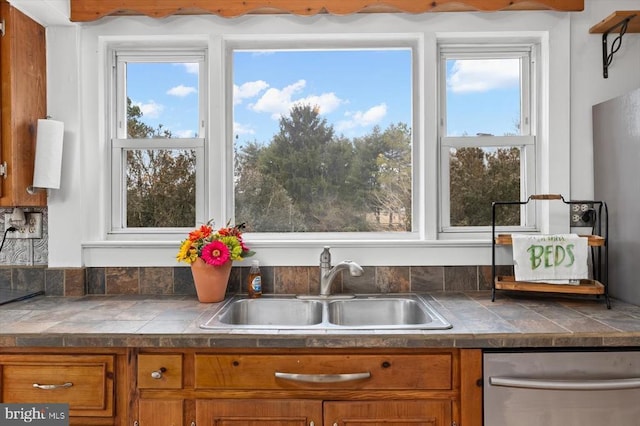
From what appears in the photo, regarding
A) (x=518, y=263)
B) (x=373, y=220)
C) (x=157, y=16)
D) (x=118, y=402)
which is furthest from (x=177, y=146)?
(x=518, y=263)

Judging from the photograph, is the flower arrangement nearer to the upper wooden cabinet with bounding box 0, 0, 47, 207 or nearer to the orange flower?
the orange flower

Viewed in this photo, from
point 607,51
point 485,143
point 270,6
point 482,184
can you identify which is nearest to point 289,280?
point 482,184

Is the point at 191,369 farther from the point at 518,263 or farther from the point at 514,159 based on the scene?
the point at 514,159

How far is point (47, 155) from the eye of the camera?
5.96 ft

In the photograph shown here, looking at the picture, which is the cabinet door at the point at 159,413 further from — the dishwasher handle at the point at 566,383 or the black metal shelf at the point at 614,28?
the black metal shelf at the point at 614,28

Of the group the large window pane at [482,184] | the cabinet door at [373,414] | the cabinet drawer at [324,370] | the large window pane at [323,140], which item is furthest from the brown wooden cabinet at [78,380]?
the large window pane at [482,184]

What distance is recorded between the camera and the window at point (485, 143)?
2.09 m

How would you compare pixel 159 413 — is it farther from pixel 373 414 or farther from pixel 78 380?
pixel 373 414

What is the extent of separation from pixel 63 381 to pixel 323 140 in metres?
1.50

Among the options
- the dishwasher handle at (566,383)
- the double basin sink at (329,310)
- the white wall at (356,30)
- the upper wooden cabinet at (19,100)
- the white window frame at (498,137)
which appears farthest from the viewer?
the white window frame at (498,137)

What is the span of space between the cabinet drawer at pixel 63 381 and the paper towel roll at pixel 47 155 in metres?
0.78

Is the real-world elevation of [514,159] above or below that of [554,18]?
below

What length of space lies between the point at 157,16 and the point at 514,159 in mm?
1908

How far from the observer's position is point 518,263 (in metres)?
1.79
